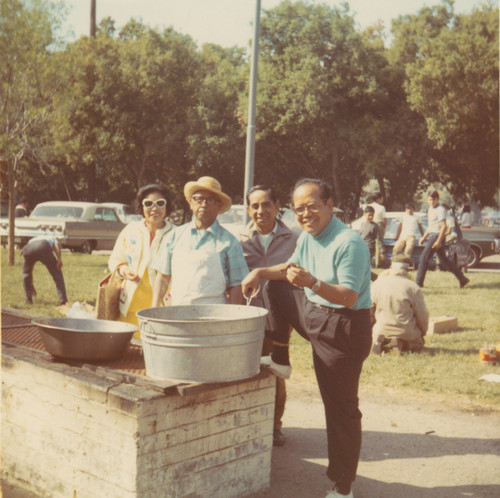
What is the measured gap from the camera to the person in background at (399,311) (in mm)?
7930

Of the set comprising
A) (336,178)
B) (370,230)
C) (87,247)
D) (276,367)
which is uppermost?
(336,178)

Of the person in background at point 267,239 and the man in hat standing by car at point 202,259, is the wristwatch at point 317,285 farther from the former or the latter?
the person in background at point 267,239

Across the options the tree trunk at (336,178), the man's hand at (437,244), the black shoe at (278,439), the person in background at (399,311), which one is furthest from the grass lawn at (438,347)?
the tree trunk at (336,178)

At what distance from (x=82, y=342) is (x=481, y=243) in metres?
18.2

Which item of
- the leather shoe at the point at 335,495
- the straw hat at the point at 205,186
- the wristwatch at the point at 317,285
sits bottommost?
the leather shoe at the point at 335,495

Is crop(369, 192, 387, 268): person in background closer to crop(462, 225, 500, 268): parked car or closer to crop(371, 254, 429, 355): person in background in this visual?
→ crop(462, 225, 500, 268): parked car

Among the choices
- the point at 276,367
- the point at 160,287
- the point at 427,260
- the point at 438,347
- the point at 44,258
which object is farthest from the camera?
the point at 427,260

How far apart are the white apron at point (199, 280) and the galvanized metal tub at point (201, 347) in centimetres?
71

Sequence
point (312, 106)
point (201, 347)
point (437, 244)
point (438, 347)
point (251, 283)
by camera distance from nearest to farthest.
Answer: point (201, 347)
point (251, 283)
point (438, 347)
point (437, 244)
point (312, 106)

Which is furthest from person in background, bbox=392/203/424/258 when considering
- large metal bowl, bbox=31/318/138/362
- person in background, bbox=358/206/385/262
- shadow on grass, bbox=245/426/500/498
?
large metal bowl, bbox=31/318/138/362

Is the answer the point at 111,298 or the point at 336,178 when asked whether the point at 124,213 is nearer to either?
the point at 336,178

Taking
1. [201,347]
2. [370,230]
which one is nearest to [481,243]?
[370,230]

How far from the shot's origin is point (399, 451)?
5.20 m

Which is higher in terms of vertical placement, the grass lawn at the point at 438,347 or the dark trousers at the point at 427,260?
the dark trousers at the point at 427,260
